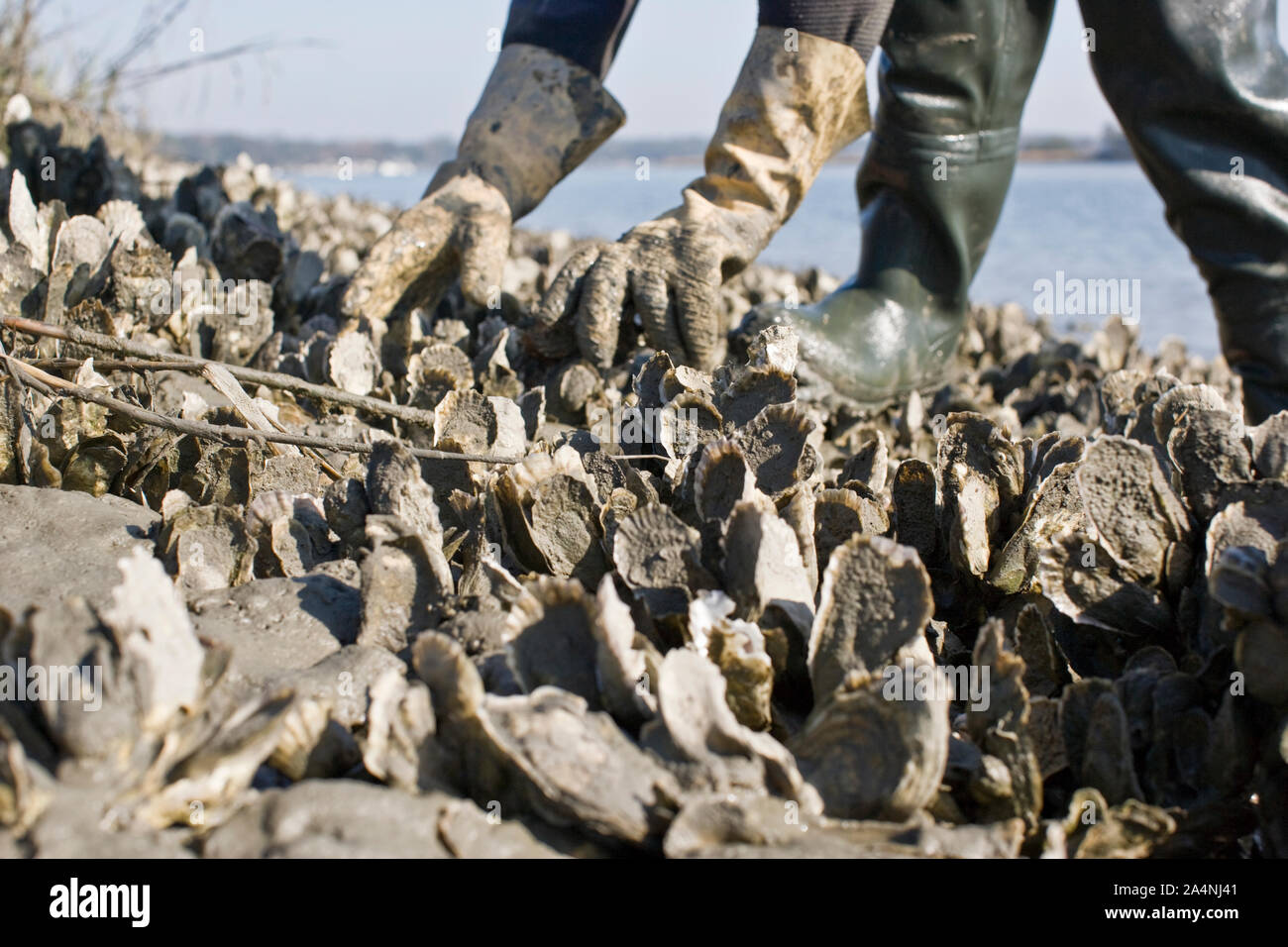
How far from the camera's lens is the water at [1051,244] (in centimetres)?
957

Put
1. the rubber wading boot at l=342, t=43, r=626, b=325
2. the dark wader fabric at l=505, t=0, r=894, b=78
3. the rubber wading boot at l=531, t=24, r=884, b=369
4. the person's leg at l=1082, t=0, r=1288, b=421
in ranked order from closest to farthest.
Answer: the person's leg at l=1082, t=0, r=1288, b=421
the rubber wading boot at l=531, t=24, r=884, b=369
the rubber wading boot at l=342, t=43, r=626, b=325
the dark wader fabric at l=505, t=0, r=894, b=78

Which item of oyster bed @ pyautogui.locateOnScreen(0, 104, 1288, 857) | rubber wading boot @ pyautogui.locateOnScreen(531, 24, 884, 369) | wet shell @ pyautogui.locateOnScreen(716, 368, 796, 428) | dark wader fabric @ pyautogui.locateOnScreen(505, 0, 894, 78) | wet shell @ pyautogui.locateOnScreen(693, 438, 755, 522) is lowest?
oyster bed @ pyautogui.locateOnScreen(0, 104, 1288, 857)

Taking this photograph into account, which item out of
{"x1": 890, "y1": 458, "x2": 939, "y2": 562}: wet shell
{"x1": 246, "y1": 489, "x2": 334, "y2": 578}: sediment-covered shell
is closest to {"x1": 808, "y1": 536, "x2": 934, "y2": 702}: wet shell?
{"x1": 890, "y1": 458, "x2": 939, "y2": 562}: wet shell

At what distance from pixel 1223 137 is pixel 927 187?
42.1 inches

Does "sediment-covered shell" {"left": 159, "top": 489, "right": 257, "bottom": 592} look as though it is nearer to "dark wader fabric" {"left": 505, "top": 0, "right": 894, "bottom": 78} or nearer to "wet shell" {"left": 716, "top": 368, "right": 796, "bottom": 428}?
"wet shell" {"left": 716, "top": 368, "right": 796, "bottom": 428}

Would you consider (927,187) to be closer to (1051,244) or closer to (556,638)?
(556,638)

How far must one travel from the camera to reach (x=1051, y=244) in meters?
13.7

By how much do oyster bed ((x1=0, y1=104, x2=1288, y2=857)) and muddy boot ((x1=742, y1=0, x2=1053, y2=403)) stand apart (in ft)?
4.37

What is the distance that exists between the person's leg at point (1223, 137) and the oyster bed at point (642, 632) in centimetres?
98

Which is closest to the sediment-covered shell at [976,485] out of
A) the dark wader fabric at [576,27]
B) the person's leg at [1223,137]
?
the person's leg at [1223,137]

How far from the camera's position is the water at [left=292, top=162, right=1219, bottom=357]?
31.4 ft

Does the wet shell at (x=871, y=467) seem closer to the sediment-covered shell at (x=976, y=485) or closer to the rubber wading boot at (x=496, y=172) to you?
the sediment-covered shell at (x=976, y=485)

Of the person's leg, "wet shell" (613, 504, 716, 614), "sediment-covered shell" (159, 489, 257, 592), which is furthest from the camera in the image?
the person's leg
